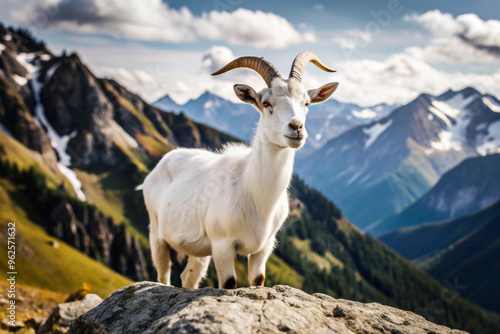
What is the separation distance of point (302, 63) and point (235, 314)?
691 centimetres

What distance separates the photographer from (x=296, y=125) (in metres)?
8.76

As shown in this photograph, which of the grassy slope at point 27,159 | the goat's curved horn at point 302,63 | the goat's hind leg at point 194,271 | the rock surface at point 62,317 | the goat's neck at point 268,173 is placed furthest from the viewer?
the grassy slope at point 27,159

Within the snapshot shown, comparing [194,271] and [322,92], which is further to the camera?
[194,271]

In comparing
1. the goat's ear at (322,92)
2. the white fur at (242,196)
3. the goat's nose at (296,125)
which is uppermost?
the goat's ear at (322,92)

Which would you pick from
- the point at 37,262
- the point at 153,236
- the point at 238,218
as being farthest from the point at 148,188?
the point at 37,262

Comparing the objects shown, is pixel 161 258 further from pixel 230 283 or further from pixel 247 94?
pixel 247 94

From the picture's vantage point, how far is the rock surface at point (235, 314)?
6160mm

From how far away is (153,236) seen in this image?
13602 mm

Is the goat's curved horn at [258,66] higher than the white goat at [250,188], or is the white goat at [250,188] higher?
the goat's curved horn at [258,66]

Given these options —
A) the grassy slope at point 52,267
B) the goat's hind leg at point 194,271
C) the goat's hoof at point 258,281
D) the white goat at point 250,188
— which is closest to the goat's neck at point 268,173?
the white goat at point 250,188

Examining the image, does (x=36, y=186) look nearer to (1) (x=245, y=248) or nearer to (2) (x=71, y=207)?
(2) (x=71, y=207)

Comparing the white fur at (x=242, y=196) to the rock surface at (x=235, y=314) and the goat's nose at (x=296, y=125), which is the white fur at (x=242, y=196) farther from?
the rock surface at (x=235, y=314)

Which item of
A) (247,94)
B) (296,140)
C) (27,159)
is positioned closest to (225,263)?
(296,140)

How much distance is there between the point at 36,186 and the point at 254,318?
546 ft
